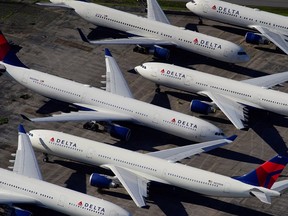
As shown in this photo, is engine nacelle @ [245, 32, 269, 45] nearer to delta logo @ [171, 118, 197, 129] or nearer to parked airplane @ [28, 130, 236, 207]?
delta logo @ [171, 118, 197, 129]

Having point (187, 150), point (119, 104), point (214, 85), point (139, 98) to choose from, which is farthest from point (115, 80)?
point (187, 150)

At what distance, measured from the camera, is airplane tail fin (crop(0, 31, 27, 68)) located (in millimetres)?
111188

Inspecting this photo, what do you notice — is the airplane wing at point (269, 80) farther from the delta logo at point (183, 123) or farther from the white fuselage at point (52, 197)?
the white fuselage at point (52, 197)

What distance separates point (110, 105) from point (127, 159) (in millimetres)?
13026

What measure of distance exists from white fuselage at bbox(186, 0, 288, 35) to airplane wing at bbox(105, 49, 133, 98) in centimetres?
2174

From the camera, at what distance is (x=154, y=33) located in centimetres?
12394

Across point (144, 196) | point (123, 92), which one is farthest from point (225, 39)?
point (144, 196)

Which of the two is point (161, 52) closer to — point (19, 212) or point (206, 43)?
point (206, 43)

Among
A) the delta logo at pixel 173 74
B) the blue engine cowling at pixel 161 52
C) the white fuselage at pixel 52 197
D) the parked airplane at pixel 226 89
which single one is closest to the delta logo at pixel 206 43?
the blue engine cowling at pixel 161 52

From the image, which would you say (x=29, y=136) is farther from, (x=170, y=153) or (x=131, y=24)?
(x=131, y=24)

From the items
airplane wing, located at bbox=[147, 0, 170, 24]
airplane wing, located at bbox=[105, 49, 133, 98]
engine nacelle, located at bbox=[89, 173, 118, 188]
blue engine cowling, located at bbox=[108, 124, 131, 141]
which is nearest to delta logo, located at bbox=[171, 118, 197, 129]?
blue engine cowling, located at bbox=[108, 124, 131, 141]

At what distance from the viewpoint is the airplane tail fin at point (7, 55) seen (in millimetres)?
111188

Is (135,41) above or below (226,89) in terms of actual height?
above

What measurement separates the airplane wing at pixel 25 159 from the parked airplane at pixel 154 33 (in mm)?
25180
